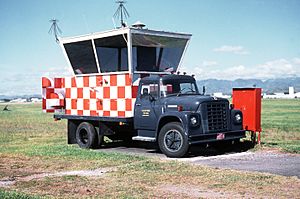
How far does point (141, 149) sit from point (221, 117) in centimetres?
284

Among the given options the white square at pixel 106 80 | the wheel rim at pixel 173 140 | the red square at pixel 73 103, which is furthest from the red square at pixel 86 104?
the wheel rim at pixel 173 140

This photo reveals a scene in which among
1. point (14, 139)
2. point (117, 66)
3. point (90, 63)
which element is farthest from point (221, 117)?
point (14, 139)

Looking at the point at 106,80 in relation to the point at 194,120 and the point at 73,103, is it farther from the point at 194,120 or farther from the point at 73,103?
the point at 194,120

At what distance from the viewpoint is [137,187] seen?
8.02 metres

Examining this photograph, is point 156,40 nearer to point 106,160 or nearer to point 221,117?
point 221,117

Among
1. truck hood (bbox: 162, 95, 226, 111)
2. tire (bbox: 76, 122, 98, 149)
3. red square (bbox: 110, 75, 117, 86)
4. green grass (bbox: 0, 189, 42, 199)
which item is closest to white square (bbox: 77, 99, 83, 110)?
tire (bbox: 76, 122, 98, 149)

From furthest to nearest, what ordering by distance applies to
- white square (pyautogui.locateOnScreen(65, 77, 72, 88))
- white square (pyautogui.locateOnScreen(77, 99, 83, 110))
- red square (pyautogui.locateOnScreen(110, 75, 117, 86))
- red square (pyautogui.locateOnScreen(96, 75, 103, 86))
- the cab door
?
white square (pyautogui.locateOnScreen(65, 77, 72, 88)), white square (pyautogui.locateOnScreen(77, 99, 83, 110)), red square (pyautogui.locateOnScreen(96, 75, 103, 86)), red square (pyautogui.locateOnScreen(110, 75, 117, 86)), the cab door

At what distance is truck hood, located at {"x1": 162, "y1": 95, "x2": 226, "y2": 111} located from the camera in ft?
38.6

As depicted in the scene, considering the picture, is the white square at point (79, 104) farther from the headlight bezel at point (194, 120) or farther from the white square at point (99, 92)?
the headlight bezel at point (194, 120)

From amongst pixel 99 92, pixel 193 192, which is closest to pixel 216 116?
pixel 99 92

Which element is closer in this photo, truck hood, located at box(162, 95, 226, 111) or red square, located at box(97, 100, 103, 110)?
truck hood, located at box(162, 95, 226, 111)

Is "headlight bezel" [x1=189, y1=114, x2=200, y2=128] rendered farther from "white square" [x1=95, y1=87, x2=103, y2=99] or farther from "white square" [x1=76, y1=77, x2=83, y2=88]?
"white square" [x1=76, y1=77, x2=83, y2=88]

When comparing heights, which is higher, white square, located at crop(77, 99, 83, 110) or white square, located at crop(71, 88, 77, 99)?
white square, located at crop(71, 88, 77, 99)

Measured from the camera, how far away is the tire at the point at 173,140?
1157 centimetres
